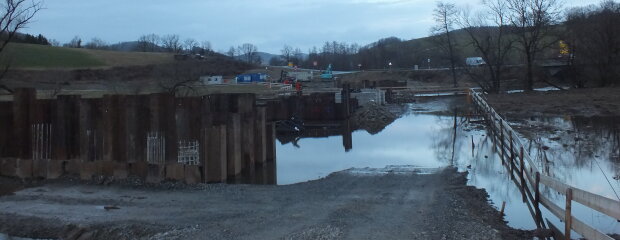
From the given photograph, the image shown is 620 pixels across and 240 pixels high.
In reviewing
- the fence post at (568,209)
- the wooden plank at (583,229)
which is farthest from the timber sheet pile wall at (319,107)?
the fence post at (568,209)

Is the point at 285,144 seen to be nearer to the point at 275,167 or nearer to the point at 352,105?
the point at 275,167

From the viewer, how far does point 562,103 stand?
3550 centimetres

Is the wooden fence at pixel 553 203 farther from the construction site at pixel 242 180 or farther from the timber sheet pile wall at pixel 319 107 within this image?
the timber sheet pile wall at pixel 319 107

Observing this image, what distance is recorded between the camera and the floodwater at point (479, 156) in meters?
12.2

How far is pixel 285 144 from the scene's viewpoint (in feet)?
91.6

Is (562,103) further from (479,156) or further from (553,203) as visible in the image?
(553,203)

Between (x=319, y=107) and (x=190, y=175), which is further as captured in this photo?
(x=319, y=107)

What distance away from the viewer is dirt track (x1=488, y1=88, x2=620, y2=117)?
31.9 m

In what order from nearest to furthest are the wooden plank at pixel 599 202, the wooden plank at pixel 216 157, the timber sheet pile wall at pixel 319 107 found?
the wooden plank at pixel 599 202 < the wooden plank at pixel 216 157 < the timber sheet pile wall at pixel 319 107

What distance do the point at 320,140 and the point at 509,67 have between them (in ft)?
191

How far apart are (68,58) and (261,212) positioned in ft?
321

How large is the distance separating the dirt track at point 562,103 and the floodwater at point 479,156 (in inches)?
122

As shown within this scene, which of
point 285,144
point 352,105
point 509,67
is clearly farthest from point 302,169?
point 509,67

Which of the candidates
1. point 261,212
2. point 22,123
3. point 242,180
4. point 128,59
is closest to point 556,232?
point 261,212
